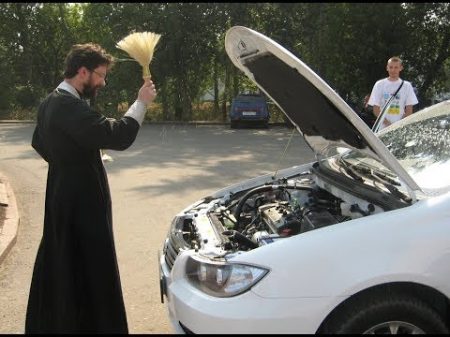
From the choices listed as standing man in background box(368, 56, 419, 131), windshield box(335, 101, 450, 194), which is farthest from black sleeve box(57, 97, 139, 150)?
standing man in background box(368, 56, 419, 131)

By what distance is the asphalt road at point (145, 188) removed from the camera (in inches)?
169

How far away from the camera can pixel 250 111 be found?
20.4 m

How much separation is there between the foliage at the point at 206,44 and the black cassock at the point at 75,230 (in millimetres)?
17327

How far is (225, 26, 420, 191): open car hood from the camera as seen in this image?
107 inches

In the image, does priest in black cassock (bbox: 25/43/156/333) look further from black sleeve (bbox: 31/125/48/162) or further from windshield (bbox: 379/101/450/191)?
windshield (bbox: 379/101/450/191)

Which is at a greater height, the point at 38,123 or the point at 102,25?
the point at 102,25

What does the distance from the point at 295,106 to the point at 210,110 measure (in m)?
23.3

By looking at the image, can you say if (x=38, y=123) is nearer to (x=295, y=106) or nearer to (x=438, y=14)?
(x=295, y=106)

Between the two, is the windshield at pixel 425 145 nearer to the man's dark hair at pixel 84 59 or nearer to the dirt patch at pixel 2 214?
the man's dark hair at pixel 84 59

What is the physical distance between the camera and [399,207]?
2682mm

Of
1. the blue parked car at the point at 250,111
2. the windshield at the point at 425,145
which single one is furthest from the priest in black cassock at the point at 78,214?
the blue parked car at the point at 250,111

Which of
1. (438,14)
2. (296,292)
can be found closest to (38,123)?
(296,292)

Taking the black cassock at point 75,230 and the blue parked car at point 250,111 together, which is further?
the blue parked car at point 250,111

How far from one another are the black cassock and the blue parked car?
17464mm
